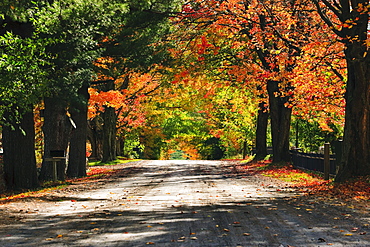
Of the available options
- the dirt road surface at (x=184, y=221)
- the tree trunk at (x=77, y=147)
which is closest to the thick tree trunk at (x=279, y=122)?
the tree trunk at (x=77, y=147)

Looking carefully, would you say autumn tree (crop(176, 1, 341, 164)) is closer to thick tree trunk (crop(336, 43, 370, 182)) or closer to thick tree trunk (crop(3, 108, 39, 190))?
thick tree trunk (crop(336, 43, 370, 182))

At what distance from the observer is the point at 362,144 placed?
15.7 meters

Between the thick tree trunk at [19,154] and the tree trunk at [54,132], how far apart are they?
3.24 meters

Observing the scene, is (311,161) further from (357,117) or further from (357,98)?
(357,98)

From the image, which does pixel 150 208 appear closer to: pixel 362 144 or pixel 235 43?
pixel 362 144

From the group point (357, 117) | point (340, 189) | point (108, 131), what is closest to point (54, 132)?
point (340, 189)

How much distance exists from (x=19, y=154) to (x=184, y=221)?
33.5ft

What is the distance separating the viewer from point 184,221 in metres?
8.99

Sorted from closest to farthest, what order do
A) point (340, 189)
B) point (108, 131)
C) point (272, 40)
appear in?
point (340, 189) → point (272, 40) → point (108, 131)

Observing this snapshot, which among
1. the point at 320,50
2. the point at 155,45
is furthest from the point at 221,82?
the point at 320,50

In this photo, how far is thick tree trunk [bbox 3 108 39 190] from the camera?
16.9 m

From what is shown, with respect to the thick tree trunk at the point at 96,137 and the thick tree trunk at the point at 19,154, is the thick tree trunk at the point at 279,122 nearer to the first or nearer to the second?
the thick tree trunk at the point at 19,154

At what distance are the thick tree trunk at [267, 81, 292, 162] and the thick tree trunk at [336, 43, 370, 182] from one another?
37.9ft

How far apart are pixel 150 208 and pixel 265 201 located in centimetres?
313
